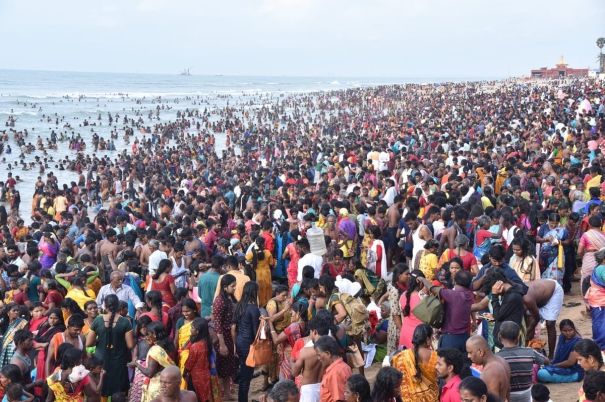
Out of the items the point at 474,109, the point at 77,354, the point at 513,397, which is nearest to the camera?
the point at 513,397

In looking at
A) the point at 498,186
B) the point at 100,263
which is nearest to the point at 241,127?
the point at 498,186

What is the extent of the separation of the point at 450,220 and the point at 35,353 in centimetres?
529

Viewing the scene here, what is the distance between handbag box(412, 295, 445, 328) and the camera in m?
5.29

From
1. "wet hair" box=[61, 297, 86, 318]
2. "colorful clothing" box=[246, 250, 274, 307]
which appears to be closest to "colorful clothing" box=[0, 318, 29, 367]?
"wet hair" box=[61, 297, 86, 318]

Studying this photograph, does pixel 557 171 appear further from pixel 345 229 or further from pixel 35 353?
pixel 35 353

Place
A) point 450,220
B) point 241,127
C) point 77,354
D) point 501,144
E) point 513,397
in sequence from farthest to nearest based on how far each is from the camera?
point 241,127
point 501,144
point 450,220
point 77,354
point 513,397

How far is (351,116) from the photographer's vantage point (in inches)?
1784

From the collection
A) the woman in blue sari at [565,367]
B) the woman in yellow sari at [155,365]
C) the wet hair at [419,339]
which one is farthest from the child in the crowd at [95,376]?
the woman in blue sari at [565,367]

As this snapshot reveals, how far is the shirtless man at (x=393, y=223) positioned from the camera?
31.5ft

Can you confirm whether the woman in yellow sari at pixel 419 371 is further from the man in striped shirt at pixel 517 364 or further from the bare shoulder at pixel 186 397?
the bare shoulder at pixel 186 397

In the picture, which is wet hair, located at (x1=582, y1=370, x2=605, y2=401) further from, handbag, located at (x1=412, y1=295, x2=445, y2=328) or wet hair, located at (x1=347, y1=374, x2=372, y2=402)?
handbag, located at (x1=412, y1=295, x2=445, y2=328)

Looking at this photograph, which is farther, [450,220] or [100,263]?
[100,263]

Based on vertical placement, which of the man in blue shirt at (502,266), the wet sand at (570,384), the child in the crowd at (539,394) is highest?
the man in blue shirt at (502,266)

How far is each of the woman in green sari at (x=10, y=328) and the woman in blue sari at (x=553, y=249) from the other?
19.7ft
